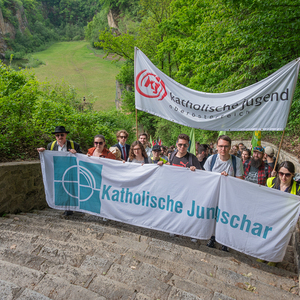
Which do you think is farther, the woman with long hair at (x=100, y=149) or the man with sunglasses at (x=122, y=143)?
the man with sunglasses at (x=122, y=143)

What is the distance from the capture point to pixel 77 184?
15.4 feet

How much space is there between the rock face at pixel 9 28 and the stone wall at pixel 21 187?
64.3 m

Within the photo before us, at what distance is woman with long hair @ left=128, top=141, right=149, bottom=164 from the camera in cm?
454

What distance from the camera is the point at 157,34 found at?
23.1 metres

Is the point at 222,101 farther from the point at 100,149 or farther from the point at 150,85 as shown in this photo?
the point at 100,149

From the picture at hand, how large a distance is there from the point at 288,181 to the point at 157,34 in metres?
22.9

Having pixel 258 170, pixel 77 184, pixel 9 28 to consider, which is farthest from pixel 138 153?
pixel 9 28

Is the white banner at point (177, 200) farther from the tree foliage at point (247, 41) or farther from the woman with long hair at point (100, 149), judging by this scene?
the tree foliage at point (247, 41)

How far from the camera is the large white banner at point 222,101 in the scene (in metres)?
3.97

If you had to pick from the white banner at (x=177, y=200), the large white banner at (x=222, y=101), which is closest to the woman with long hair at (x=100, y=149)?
the white banner at (x=177, y=200)

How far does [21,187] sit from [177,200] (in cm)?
355

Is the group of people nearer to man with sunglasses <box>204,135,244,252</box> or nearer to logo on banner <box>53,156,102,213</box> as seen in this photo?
man with sunglasses <box>204,135,244,252</box>

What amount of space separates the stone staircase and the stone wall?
886 millimetres

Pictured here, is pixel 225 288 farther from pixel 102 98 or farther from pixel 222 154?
pixel 102 98
